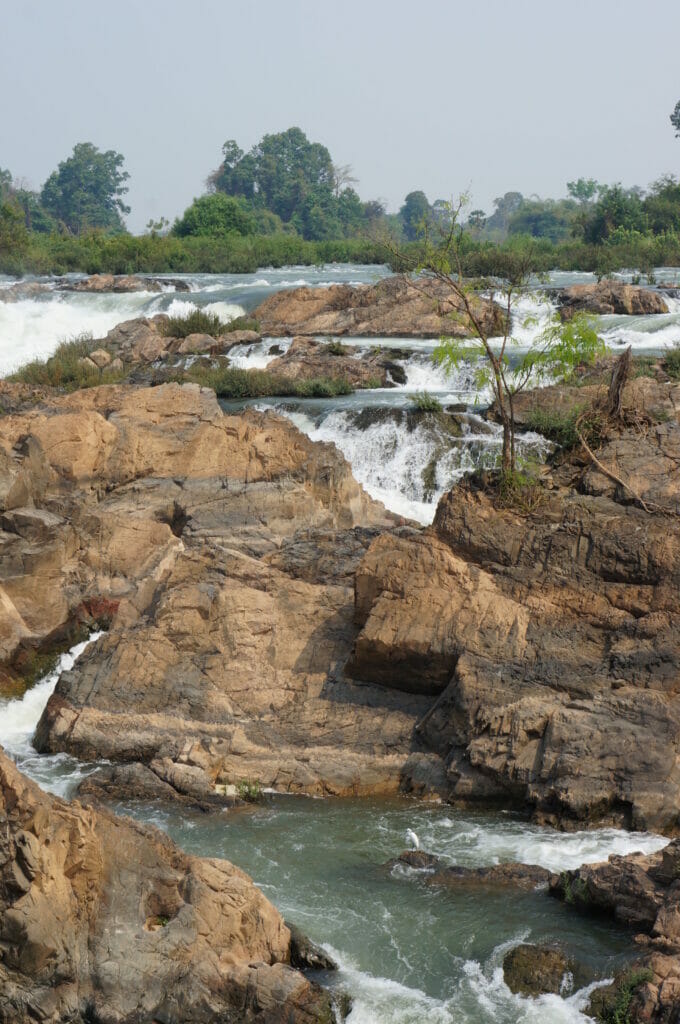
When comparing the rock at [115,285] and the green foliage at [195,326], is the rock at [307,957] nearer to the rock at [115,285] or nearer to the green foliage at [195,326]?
the green foliage at [195,326]

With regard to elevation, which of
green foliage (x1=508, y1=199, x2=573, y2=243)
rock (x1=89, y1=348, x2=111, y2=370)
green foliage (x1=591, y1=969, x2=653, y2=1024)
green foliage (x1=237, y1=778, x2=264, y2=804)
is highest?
green foliage (x1=508, y1=199, x2=573, y2=243)

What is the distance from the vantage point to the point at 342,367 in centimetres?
2430

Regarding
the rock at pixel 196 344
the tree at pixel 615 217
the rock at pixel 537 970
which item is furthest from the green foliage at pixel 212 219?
the rock at pixel 537 970

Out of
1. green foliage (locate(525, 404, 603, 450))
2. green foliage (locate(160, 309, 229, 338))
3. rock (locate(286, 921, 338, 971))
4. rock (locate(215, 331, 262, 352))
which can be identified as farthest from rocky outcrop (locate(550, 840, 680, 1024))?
green foliage (locate(160, 309, 229, 338))

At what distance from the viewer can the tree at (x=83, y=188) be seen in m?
89.1

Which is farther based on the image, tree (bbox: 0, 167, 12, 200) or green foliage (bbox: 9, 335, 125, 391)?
tree (bbox: 0, 167, 12, 200)

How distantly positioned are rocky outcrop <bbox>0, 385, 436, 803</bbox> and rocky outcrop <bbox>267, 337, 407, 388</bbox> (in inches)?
278

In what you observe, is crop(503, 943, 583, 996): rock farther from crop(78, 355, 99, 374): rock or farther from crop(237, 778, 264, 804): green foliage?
crop(78, 355, 99, 374): rock

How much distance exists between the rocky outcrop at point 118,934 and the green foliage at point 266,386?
16.1 m

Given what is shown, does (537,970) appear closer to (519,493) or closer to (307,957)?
(307,957)

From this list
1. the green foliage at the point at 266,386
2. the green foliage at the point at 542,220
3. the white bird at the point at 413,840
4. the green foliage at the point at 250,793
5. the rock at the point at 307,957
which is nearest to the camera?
the rock at the point at 307,957

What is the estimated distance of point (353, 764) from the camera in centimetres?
1073

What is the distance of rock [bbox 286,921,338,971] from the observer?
7488mm

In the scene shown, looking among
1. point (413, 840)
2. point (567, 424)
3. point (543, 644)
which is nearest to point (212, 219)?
point (567, 424)
